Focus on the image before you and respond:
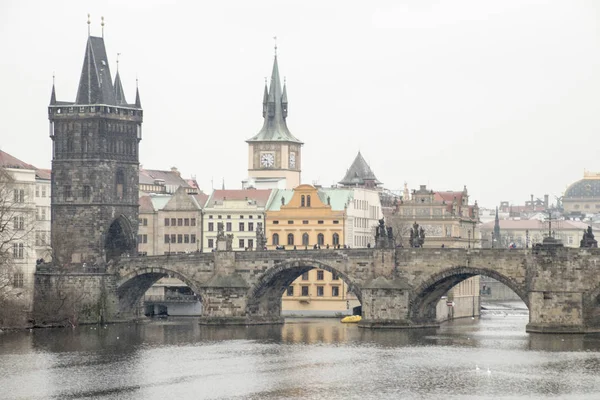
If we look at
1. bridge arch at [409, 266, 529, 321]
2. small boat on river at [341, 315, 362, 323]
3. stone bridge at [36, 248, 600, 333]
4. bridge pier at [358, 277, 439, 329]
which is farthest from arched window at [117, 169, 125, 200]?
bridge arch at [409, 266, 529, 321]

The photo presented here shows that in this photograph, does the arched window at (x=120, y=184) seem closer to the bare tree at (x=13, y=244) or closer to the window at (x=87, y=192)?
the window at (x=87, y=192)

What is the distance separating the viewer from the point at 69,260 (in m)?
158

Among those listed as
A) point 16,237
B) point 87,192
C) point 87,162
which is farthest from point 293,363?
point 87,162

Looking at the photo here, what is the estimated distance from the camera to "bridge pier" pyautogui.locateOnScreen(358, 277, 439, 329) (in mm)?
145500

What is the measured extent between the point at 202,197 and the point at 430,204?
74.2ft

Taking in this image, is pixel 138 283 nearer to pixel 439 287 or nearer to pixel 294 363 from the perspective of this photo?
pixel 439 287

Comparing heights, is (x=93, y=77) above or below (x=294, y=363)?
above

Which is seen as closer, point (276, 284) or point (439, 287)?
point (439, 287)

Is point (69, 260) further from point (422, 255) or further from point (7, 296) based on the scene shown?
point (422, 255)

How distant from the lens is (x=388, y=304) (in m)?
146

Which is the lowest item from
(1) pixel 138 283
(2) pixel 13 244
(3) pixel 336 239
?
(1) pixel 138 283

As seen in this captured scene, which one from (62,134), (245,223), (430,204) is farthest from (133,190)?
(430,204)

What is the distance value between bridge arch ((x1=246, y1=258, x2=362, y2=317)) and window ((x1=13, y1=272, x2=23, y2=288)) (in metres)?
18.3

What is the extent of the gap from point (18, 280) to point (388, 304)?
28.3m
